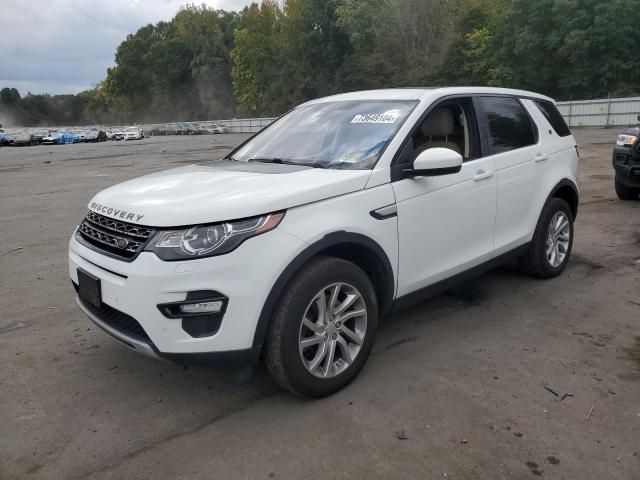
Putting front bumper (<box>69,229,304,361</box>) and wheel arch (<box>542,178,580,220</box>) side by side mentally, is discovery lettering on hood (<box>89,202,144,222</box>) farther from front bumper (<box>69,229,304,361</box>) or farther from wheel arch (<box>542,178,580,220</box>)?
wheel arch (<box>542,178,580,220</box>)

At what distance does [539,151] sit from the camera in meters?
4.80

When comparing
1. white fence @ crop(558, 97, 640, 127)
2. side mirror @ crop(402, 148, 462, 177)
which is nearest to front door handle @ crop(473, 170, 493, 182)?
side mirror @ crop(402, 148, 462, 177)

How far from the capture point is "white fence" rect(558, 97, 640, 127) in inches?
1272

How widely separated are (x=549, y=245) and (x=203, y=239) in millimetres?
3560

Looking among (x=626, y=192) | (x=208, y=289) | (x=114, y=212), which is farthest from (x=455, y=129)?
(x=626, y=192)

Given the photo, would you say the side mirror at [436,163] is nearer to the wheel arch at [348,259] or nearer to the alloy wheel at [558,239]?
the wheel arch at [348,259]

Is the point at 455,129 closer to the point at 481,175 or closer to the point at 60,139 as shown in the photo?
the point at 481,175

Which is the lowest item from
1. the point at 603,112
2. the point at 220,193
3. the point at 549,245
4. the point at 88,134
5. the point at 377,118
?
the point at 549,245

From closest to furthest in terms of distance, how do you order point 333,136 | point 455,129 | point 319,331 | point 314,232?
1. point 314,232
2. point 319,331
3. point 333,136
4. point 455,129

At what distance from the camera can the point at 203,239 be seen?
2764 millimetres

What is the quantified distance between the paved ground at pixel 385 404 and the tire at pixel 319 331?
15 cm

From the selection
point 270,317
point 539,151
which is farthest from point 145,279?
point 539,151

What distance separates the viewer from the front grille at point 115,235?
2.87m

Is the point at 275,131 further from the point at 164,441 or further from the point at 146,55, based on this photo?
the point at 146,55
